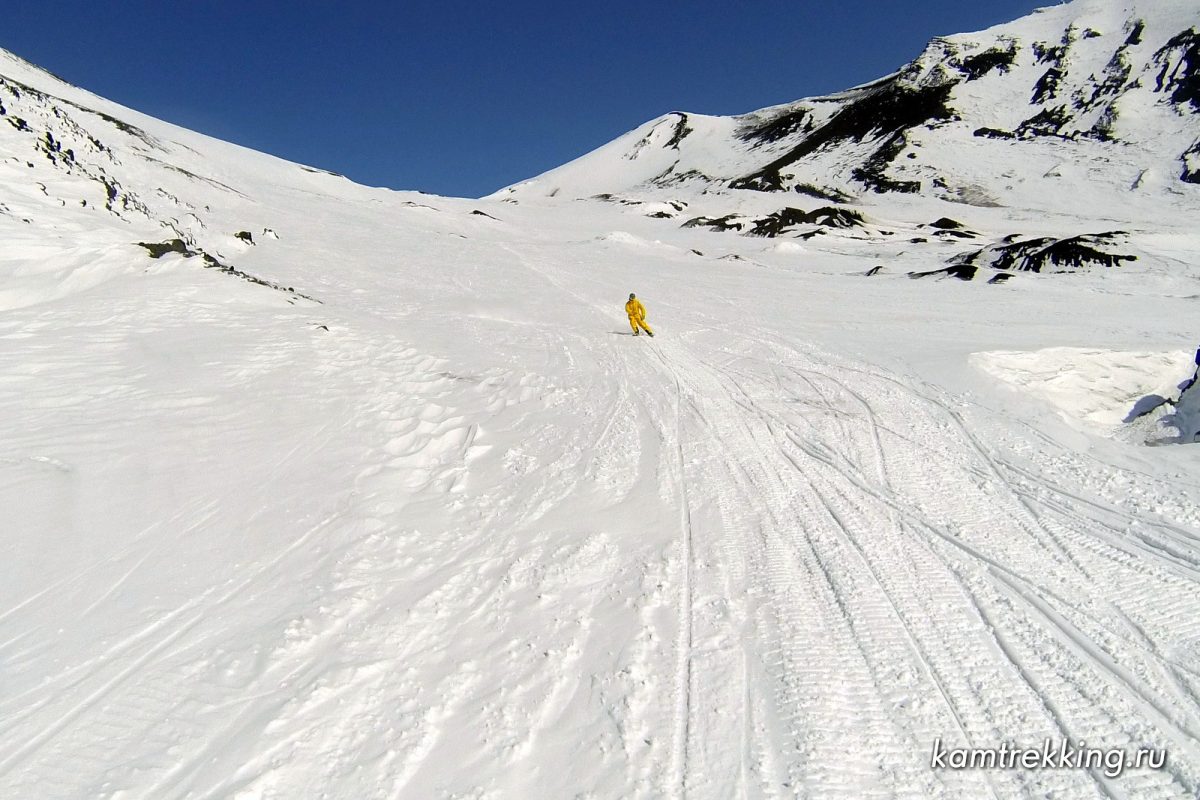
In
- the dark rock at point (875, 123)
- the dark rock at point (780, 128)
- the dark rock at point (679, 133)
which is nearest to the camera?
the dark rock at point (875, 123)

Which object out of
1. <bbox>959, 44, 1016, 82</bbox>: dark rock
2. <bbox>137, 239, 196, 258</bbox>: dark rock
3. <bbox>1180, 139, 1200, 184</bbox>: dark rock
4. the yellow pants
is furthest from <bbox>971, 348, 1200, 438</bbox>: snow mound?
<bbox>959, 44, 1016, 82</bbox>: dark rock

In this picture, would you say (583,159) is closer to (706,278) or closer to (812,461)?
(706,278)

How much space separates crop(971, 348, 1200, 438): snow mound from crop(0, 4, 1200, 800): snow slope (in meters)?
0.09

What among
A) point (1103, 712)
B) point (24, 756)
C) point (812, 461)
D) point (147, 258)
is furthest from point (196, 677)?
point (147, 258)

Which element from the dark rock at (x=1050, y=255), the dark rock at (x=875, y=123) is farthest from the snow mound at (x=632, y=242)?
the dark rock at (x=875, y=123)

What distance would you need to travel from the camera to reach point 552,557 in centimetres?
499

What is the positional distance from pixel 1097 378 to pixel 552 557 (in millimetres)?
9726

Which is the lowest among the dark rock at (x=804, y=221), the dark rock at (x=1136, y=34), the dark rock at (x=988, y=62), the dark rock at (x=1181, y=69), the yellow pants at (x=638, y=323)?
the yellow pants at (x=638, y=323)

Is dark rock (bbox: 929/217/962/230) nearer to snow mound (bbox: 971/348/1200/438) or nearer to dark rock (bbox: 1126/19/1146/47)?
snow mound (bbox: 971/348/1200/438)

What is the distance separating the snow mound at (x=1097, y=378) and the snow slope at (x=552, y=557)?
3.7 inches

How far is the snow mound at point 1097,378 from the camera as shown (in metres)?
8.62

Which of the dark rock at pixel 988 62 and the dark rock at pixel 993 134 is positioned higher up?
the dark rock at pixel 988 62

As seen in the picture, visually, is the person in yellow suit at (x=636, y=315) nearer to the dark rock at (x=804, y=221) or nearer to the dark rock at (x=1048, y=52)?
the dark rock at (x=804, y=221)

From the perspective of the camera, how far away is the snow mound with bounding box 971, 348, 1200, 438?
8625mm
